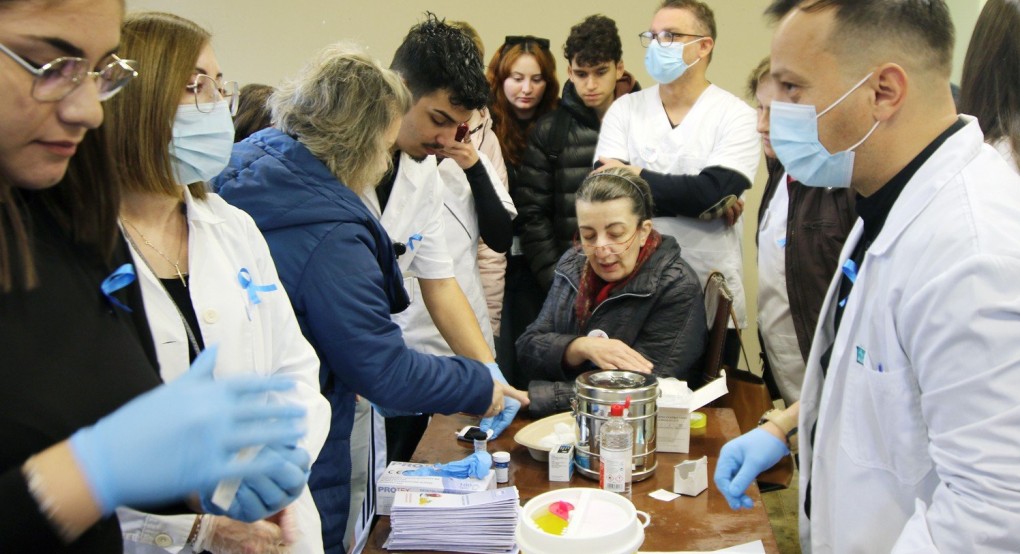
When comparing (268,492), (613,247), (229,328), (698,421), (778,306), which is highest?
(229,328)

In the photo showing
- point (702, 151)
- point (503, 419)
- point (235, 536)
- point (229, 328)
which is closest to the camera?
point (235, 536)

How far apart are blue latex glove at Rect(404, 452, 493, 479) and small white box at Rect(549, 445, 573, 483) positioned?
0.15m

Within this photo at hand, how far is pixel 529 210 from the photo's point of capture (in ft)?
11.0

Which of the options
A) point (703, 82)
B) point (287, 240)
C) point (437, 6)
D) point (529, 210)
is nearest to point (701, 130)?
point (703, 82)

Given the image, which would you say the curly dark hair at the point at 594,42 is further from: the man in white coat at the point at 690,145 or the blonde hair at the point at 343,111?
the blonde hair at the point at 343,111

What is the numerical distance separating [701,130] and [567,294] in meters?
0.88

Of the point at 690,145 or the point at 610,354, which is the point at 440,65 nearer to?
the point at 610,354

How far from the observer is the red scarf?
8.33 ft

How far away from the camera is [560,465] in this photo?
71.5 inches

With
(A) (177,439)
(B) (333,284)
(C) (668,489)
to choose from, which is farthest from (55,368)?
(C) (668,489)

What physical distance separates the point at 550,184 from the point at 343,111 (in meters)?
1.65

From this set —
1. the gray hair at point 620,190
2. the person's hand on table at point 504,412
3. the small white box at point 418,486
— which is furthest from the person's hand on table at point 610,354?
the small white box at point 418,486

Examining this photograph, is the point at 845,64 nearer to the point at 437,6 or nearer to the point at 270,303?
the point at 270,303

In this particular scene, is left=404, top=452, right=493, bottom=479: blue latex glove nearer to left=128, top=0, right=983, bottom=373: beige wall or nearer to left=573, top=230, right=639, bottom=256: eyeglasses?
left=573, top=230, right=639, bottom=256: eyeglasses
